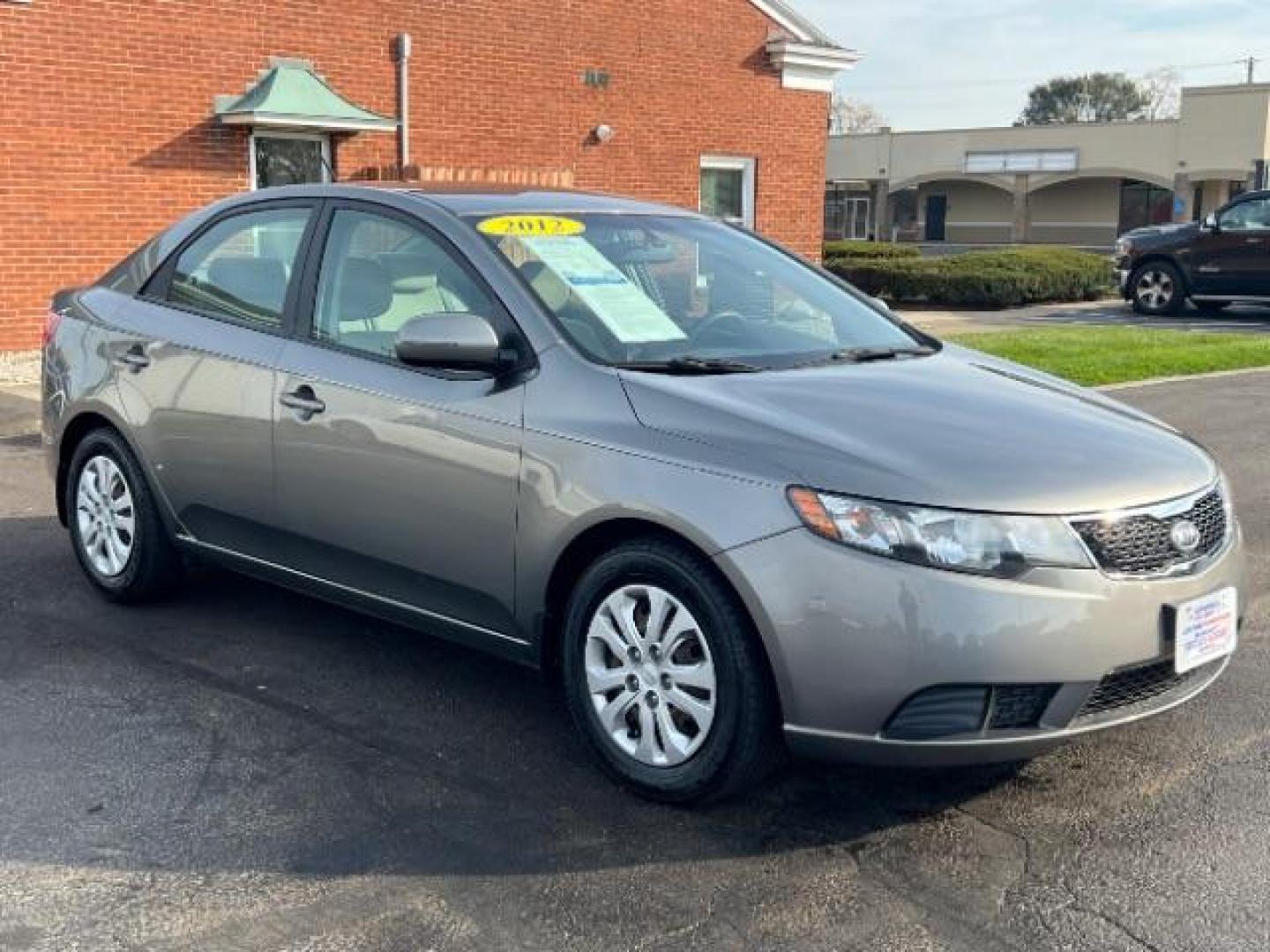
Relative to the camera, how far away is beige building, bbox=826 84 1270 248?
48.0 m

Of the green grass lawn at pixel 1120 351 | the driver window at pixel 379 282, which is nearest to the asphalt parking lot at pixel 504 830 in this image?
the driver window at pixel 379 282

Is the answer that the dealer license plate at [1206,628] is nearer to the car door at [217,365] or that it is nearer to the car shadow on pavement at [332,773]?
the car shadow on pavement at [332,773]

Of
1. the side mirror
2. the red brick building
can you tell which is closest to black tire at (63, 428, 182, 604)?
the side mirror

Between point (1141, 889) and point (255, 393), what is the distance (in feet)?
10.4

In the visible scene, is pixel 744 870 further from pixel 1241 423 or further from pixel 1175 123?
pixel 1175 123

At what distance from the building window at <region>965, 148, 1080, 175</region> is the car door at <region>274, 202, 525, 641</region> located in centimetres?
5273

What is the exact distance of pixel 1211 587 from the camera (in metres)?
3.81

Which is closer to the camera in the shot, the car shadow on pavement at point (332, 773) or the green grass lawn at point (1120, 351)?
the car shadow on pavement at point (332, 773)

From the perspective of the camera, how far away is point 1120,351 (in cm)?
1452

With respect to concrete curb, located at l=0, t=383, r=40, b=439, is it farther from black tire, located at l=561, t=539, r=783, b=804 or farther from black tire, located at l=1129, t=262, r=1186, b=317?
black tire, located at l=1129, t=262, r=1186, b=317

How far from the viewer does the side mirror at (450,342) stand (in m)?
4.11

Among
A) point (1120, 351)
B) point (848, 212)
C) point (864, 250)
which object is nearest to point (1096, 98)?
point (848, 212)

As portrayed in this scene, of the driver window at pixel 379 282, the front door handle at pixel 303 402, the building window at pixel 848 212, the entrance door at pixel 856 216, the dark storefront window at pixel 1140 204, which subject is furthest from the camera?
the entrance door at pixel 856 216

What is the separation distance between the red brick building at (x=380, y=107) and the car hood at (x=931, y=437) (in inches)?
425
